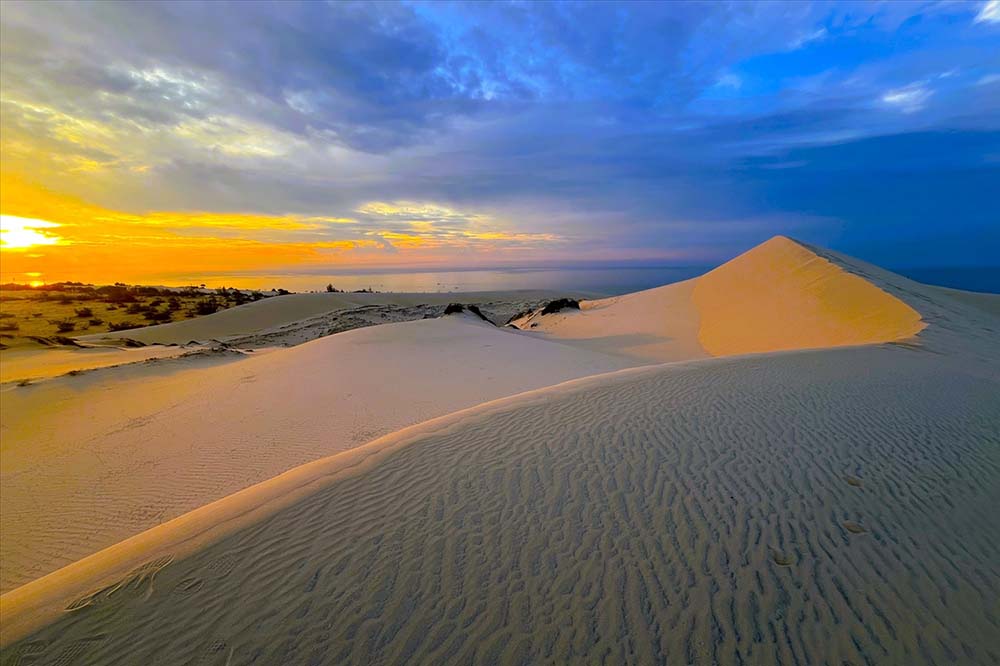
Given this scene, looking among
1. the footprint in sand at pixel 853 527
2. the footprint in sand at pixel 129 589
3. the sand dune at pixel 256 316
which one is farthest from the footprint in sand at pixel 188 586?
the sand dune at pixel 256 316

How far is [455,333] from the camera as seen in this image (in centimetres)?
1692

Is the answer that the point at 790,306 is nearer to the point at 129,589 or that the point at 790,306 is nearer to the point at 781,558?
the point at 781,558

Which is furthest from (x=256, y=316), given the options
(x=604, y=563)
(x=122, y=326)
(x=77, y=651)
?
(x=604, y=563)

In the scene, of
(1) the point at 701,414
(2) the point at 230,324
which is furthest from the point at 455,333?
(2) the point at 230,324

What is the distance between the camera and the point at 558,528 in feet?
10.4

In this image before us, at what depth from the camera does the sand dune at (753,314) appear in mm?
13531

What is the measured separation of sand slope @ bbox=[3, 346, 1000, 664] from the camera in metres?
2.32

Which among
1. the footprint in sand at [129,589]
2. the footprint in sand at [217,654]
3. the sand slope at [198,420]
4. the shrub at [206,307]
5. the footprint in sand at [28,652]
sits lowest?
the sand slope at [198,420]

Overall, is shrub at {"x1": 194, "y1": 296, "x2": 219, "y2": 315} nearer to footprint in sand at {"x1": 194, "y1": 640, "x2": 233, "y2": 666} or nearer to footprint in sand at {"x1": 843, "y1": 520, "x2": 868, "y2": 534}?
footprint in sand at {"x1": 194, "y1": 640, "x2": 233, "y2": 666}

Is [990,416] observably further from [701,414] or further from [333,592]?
[333,592]

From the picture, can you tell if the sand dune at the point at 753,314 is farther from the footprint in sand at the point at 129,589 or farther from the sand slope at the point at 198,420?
the footprint in sand at the point at 129,589

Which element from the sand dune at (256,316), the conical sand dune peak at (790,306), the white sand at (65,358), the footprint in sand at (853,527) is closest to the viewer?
the footprint in sand at (853,527)

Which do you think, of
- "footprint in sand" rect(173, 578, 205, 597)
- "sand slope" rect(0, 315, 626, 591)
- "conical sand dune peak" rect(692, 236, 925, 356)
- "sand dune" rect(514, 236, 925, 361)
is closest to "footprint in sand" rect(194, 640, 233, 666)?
"footprint in sand" rect(173, 578, 205, 597)

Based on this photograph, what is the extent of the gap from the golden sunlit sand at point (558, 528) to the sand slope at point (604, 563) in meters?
0.02
